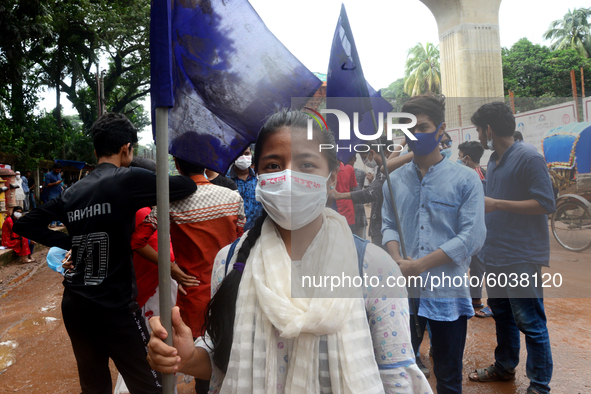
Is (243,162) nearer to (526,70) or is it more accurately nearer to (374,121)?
(374,121)

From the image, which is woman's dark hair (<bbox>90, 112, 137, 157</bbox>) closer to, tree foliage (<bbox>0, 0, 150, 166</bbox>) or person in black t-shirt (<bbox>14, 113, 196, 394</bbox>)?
person in black t-shirt (<bbox>14, 113, 196, 394</bbox>)

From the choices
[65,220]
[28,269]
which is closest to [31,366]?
[65,220]

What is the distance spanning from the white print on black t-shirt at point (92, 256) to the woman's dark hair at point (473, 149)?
198 cm

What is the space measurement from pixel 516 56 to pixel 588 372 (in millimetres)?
34245

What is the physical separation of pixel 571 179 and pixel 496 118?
81.3 inches

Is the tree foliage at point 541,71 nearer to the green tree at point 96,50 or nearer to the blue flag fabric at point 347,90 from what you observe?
the green tree at point 96,50

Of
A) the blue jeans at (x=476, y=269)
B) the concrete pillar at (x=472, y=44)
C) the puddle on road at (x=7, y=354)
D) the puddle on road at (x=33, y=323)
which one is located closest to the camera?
the blue jeans at (x=476, y=269)

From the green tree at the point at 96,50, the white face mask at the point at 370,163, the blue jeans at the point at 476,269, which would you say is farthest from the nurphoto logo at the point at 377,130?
the green tree at the point at 96,50

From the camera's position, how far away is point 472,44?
3.33 m

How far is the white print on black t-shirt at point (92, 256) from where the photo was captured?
2.00m

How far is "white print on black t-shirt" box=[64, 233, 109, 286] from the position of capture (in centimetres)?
200

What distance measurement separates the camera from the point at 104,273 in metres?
2.01

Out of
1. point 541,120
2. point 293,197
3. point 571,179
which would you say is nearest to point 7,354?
point 293,197

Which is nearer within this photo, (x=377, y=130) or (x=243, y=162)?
(x=377, y=130)
